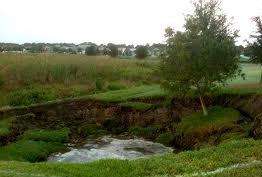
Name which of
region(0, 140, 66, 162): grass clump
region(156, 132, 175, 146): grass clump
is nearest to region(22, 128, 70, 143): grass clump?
region(0, 140, 66, 162): grass clump

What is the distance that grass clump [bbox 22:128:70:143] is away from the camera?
3758 centimetres

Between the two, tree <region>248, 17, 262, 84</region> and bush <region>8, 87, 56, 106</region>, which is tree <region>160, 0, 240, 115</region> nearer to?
tree <region>248, 17, 262, 84</region>

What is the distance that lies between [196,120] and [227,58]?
5.12m

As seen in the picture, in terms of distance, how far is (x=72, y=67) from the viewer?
6153 cm

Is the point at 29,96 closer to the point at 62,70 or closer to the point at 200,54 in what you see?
the point at 62,70

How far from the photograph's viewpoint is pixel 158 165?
2000cm

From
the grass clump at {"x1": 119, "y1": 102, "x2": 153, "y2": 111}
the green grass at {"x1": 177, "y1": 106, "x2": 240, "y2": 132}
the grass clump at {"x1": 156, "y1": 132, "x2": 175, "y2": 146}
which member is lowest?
the grass clump at {"x1": 156, "y1": 132, "x2": 175, "y2": 146}

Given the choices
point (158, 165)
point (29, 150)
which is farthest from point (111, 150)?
point (158, 165)

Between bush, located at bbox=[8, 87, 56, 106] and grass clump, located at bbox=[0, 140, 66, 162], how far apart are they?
1480 centimetres

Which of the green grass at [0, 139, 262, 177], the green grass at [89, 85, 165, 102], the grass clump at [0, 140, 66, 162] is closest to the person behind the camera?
the green grass at [0, 139, 262, 177]

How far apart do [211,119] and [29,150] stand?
475 inches

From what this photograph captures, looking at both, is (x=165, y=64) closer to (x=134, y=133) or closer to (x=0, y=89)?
(x=134, y=133)

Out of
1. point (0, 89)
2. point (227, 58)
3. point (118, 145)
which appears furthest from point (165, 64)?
point (0, 89)

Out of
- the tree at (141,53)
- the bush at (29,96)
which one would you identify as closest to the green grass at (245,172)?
the bush at (29,96)
